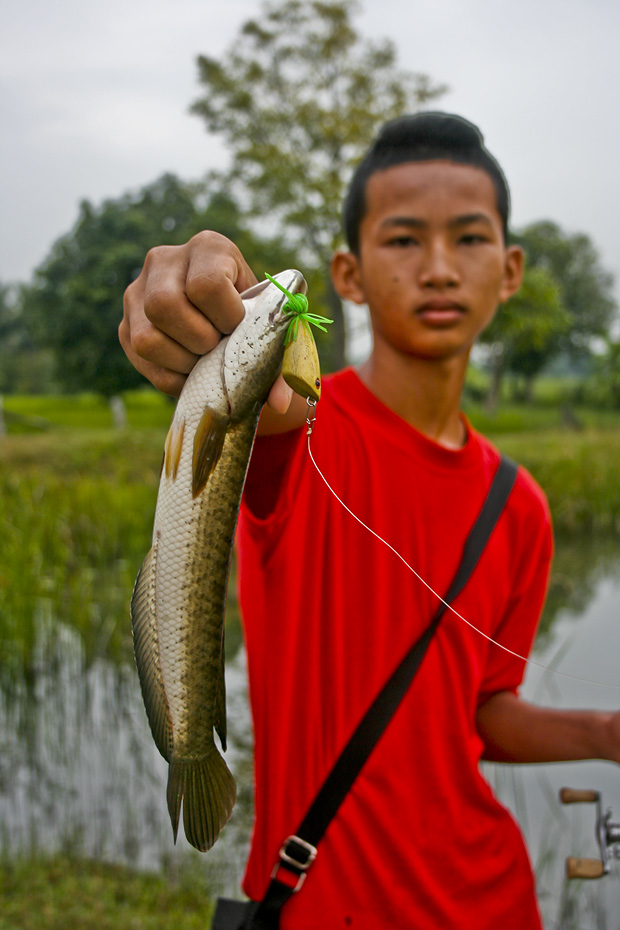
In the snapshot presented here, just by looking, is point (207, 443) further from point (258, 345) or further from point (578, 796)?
point (578, 796)

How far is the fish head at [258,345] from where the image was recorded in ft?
2.97

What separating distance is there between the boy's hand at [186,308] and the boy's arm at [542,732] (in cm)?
127

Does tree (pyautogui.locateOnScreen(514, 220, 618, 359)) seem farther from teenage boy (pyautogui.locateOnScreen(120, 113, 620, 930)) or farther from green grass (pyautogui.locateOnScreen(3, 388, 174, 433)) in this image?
teenage boy (pyautogui.locateOnScreen(120, 113, 620, 930))

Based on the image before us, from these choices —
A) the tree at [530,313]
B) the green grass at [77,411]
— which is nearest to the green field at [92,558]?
the tree at [530,313]

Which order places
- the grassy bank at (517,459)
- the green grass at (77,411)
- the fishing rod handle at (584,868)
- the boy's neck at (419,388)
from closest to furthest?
the fishing rod handle at (584,868) → the boy's neck at (419,388) → the grassy bank at (517,459) → the green grass at (77,411)

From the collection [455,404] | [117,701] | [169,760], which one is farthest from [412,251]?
[117,701]

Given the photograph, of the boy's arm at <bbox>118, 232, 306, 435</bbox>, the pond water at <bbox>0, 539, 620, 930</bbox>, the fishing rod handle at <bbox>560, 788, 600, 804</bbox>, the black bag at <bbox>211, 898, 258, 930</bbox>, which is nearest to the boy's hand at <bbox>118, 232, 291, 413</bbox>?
the boy's arm at <bbox>118, 232, 306, 435</bbox>

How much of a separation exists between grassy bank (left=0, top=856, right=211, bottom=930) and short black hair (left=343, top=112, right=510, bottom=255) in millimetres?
2878

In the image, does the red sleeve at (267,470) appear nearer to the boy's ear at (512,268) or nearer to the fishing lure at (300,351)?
Result: the fishing lure at (300,351)

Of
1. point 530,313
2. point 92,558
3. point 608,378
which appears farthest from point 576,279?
point 92,558

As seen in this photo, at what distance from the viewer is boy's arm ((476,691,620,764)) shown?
5.43 ft

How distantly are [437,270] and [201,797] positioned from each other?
51.6 inches

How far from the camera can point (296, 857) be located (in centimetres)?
144

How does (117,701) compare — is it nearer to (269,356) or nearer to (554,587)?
(269,356)
